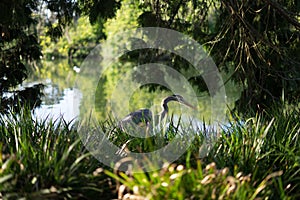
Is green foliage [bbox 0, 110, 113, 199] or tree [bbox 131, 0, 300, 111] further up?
tree [bbox 131, 0, 300, 111]

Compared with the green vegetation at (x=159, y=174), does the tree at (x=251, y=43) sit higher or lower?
higher

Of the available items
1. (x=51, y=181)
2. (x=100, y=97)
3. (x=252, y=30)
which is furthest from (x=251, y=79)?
(x=100, y=97)

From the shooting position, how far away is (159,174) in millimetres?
2650

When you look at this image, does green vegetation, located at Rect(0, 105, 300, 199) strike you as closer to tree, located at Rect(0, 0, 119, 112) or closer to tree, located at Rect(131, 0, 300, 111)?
tree, located at Rect(131, 0, 300, 111)

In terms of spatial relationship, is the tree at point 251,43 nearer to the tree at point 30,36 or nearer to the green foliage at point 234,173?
the tree at point 30,36

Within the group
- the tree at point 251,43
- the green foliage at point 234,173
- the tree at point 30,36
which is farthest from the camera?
the tree at point 30,36

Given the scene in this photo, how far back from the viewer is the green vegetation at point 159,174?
8.41 ft

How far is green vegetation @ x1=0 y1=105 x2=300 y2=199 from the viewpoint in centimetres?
256

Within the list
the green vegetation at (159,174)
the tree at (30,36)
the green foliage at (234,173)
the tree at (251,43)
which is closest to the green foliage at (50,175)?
the green vegetation at (159,174)

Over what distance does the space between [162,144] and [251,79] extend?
268 centimetres

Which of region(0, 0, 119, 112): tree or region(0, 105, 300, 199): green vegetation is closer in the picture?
region(0, 105, 300, 199): green vegetation

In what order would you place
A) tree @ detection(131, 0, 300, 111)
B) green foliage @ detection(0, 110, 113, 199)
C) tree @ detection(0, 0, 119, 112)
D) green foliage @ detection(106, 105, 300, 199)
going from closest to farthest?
green foliage @ detection(106, 105, 300, 199), green foliage @ detection(0, 110, 113, 199), tree @ detection(131, 0, 300, 111), tree @ detection(0, 0, 119, 112)

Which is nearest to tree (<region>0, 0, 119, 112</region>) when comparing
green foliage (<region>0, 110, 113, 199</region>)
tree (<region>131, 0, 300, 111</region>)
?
tree (<region>131, 0, 300, 111</region>)

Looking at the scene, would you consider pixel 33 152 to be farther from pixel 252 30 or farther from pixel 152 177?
pixel 252 30
